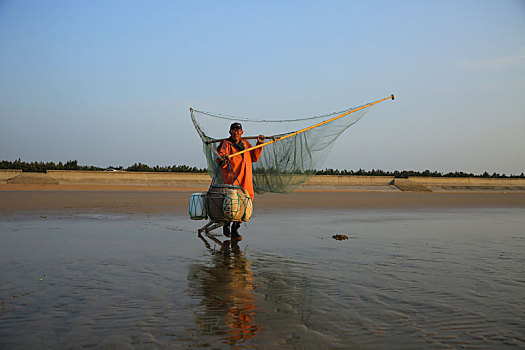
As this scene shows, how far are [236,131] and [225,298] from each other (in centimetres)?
516

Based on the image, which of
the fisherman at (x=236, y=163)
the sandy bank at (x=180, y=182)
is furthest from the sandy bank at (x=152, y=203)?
the sandy bank at (x=180, y=182)

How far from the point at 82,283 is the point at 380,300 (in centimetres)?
319

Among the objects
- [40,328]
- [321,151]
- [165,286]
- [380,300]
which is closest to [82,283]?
[165,286]

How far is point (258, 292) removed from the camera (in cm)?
508

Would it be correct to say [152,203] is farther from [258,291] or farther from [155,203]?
[258,291]

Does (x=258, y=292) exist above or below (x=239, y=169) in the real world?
below

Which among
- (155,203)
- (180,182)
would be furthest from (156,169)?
(155,203)

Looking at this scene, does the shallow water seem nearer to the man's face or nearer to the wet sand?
the man's face

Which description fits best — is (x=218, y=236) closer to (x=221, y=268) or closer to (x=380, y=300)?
(x=221, y=268)

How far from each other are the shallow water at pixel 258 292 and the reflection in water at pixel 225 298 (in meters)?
0.01

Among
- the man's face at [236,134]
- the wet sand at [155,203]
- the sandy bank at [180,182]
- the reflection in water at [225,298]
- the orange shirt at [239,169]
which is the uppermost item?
the man's face at [236,134]

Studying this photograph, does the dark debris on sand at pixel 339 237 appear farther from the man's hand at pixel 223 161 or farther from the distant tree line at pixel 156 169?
the distant tree line at pixel 156 169

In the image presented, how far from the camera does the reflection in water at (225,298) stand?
3741 mm

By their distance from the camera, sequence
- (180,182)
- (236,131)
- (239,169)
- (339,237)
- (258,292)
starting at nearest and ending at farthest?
(258,292) < (239,169) < (236,131) < (339,237) < (180,182)
